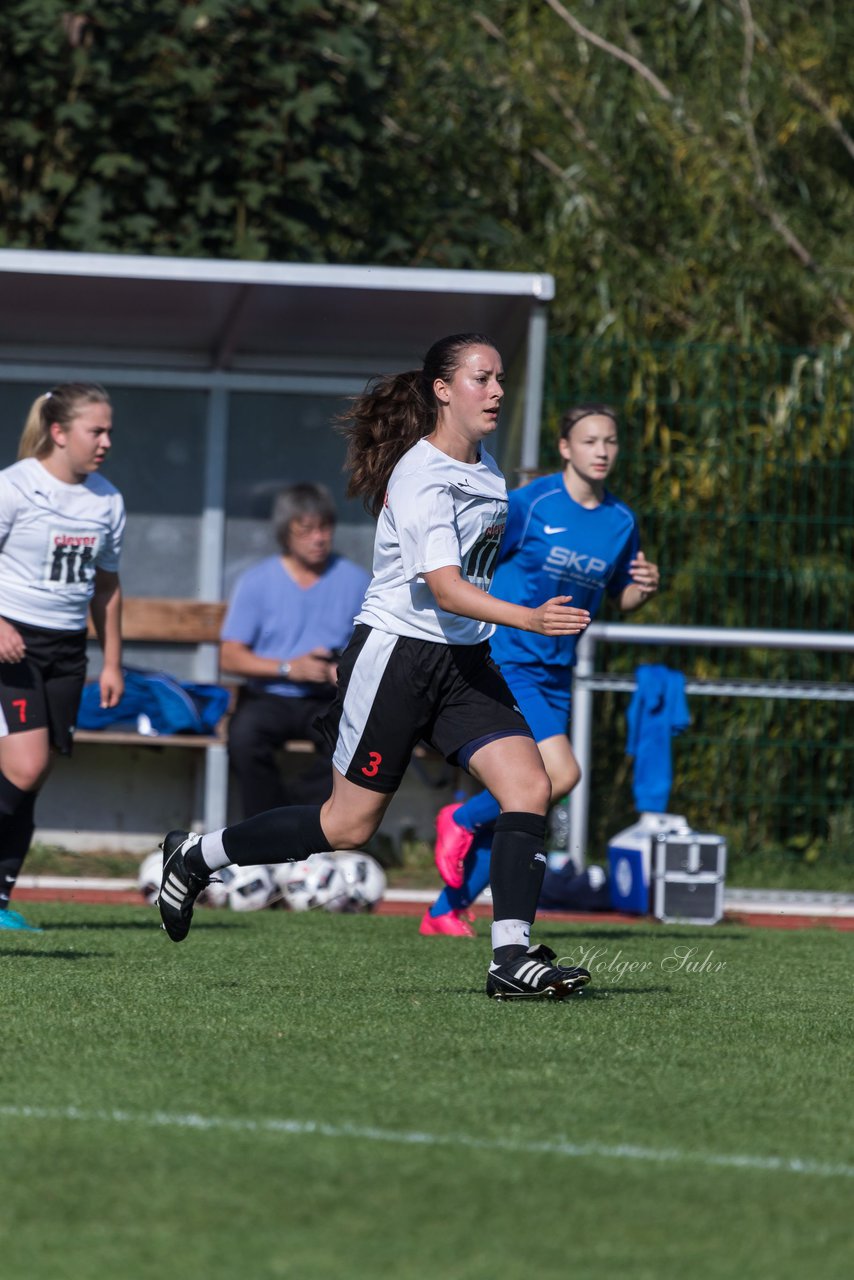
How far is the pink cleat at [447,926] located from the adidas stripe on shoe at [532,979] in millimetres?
2250

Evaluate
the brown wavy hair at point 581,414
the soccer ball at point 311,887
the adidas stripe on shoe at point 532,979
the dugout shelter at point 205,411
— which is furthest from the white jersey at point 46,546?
the dugout shelter at point 205,411

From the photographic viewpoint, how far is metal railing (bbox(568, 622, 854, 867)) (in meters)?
9.23

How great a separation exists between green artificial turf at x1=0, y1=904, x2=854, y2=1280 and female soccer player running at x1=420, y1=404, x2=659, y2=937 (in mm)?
1571

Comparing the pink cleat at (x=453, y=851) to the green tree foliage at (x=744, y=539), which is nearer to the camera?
the pink cleat at (x=453, y=851)

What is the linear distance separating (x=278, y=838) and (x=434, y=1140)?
6.99 ft

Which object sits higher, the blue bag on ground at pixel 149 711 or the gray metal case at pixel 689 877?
the blue bag on ground at pixel 149 711

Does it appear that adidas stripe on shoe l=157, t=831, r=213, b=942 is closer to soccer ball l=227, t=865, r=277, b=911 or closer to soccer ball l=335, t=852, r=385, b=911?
soccer ball l=227, t=865, r=277, b=911

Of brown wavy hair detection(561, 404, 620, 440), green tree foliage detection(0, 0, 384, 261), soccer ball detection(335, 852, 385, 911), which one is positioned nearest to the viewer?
brown wavy hair detection(561, 404, 620, 440)

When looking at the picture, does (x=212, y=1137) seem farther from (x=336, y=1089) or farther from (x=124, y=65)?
(x=124, y=65)

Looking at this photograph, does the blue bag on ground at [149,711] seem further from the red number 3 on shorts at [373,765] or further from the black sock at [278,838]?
the red number 3 on shorts at [373,765]

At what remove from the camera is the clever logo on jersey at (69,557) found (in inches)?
264

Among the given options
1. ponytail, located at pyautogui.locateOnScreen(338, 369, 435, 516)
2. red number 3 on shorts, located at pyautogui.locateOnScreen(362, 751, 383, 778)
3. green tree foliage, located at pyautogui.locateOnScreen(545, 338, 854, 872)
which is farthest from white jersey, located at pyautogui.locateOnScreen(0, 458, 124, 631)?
green tree foliage, located at pyautogui.locateOnScreen(545, 338, 854, 872)

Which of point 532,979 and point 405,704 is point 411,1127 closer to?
point 532,979

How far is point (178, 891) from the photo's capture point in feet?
17.3
